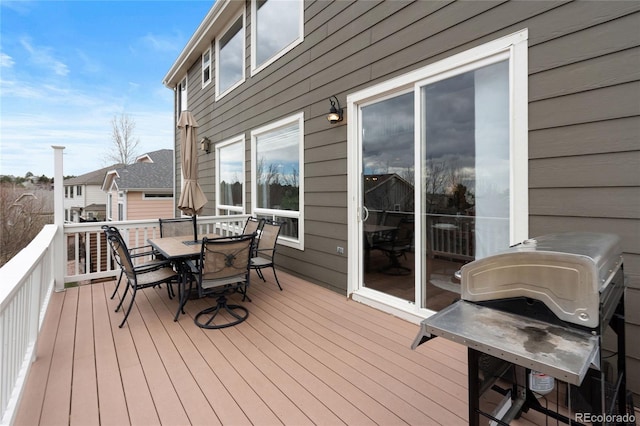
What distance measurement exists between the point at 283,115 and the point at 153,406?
397cm

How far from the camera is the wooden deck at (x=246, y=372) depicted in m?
1.76

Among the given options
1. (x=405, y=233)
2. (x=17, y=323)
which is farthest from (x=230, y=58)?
(x=17, y=323)

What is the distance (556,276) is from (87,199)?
94.1 feet

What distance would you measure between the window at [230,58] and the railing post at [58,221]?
3.35 m

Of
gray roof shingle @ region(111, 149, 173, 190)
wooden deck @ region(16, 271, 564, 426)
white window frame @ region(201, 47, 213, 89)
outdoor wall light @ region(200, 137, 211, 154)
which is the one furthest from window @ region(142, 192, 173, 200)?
wooden deck @ region(16, 271, 564, 426)

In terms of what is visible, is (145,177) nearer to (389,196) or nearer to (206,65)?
(206,65)

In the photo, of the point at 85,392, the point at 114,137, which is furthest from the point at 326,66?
the point at 114,137

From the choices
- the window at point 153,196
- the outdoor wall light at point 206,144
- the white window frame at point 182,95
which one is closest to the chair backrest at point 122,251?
the outdoor wall light at point 206,144

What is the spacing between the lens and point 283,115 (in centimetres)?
477

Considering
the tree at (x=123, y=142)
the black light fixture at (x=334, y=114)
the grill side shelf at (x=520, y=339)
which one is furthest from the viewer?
the tree at (x=123, y=142)

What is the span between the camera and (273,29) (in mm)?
5043

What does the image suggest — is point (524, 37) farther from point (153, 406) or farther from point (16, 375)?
point (16, 375)

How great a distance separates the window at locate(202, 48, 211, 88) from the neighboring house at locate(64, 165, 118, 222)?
662 inches

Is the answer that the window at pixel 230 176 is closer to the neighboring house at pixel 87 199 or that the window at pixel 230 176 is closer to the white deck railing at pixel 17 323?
the white deck railing at pixel 17 323
